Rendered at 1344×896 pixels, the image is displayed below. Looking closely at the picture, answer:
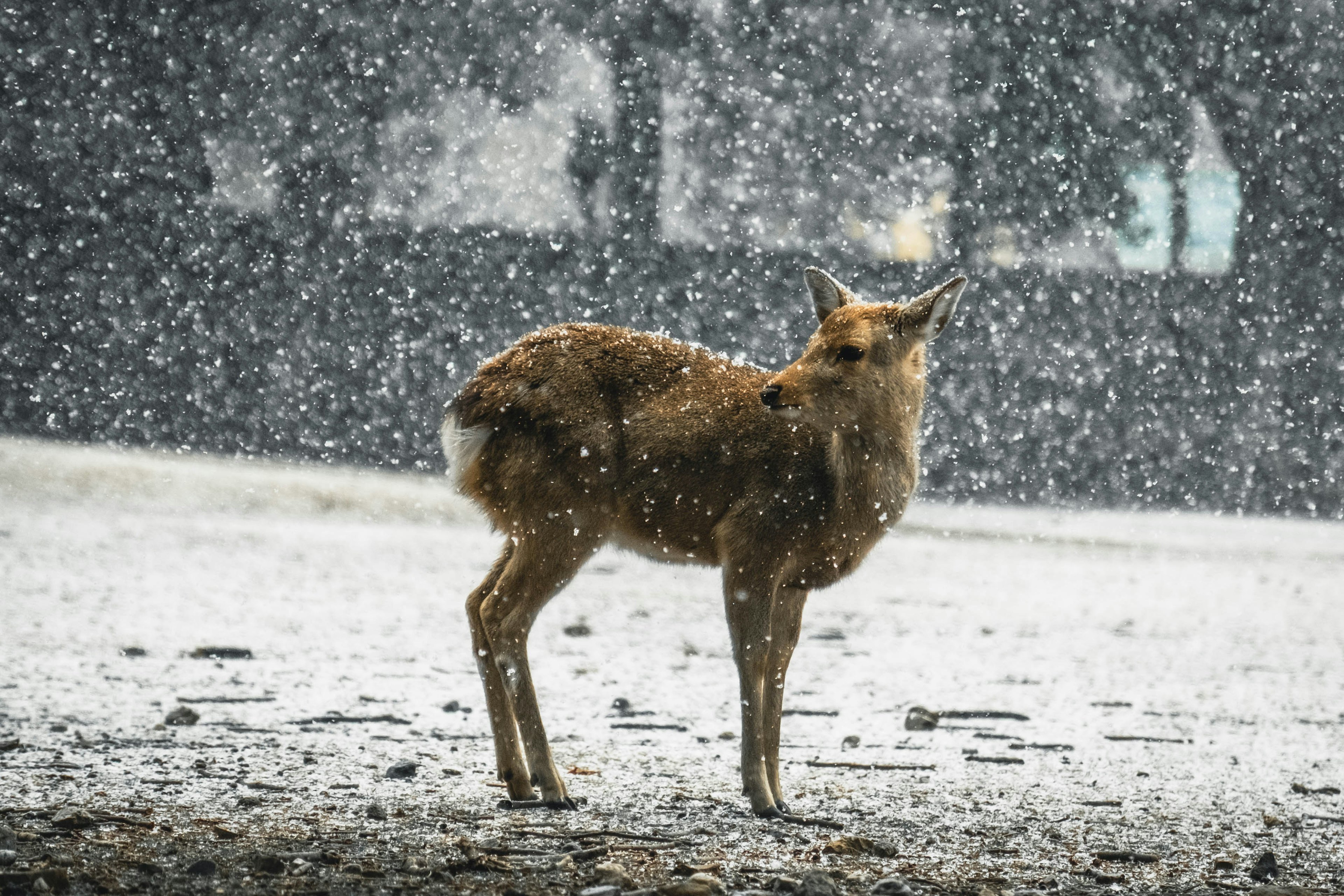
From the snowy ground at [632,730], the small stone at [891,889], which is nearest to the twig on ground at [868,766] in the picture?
the snowy ground at [632,730]

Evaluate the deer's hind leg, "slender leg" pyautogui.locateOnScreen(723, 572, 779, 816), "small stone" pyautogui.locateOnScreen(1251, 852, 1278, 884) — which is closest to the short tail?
the deer's hind leg

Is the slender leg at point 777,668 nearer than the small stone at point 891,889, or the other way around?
the small stone at point 891,889

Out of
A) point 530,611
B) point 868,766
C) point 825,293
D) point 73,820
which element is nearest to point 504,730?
point 530,611

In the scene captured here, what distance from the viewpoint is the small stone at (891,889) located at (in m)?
2.41

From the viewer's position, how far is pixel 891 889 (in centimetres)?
243

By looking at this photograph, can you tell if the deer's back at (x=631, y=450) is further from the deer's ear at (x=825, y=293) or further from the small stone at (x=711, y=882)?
the small stone at (x=711, y=882)

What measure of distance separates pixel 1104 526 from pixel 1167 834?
6.48 m

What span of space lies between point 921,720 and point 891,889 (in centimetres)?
164

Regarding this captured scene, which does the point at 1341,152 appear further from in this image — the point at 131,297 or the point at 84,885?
the point at 84,885

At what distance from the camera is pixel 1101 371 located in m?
9.71

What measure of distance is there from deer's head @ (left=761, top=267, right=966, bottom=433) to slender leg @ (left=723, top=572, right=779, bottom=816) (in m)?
0.36

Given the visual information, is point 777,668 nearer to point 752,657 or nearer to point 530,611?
point 752,657

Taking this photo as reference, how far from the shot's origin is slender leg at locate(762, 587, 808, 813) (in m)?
2.94

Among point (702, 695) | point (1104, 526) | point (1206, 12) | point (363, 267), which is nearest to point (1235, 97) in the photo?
point (1206, 12)
